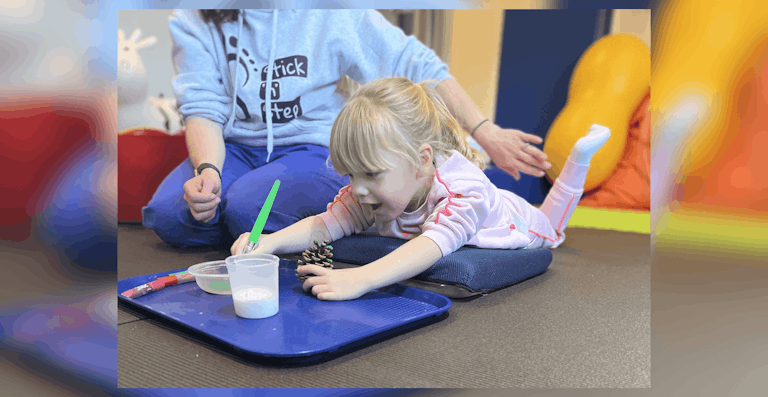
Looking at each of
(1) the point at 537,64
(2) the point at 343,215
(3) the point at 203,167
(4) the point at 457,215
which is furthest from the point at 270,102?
(1) the point at 537,64

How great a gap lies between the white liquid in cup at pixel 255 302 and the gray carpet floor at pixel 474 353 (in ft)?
0.19

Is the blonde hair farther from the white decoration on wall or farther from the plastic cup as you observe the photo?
the white decoration on wall

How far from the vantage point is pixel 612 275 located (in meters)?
0.99

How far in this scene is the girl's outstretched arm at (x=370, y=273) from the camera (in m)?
0.71

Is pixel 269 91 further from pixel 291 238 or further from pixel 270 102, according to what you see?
pixel 291 238

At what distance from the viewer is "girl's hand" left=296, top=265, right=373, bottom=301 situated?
0.70 meters

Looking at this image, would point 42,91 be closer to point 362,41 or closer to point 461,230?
point 461,230

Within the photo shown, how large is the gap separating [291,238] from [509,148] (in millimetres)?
537

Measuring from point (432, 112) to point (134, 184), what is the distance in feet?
2.86

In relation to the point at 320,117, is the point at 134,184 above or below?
below

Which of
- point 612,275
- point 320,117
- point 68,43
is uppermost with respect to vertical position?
point 68,43

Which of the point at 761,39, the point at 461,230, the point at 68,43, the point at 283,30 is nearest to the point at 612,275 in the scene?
the point at 461,230

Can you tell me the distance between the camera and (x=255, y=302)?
25.3 inches

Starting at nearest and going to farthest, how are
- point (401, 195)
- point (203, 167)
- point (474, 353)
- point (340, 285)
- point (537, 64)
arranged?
point (474, 353) < point (340, 285) < point (401, 195) < point (203, 167) < point (537, 64)
